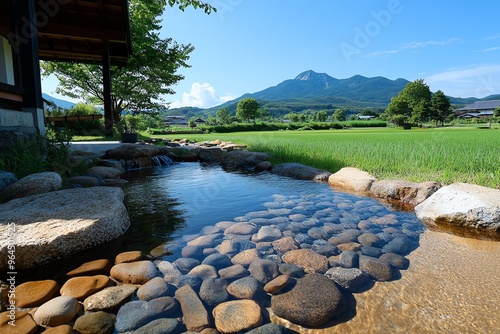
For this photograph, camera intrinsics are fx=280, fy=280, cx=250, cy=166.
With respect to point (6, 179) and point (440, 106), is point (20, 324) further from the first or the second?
point (440, 106)

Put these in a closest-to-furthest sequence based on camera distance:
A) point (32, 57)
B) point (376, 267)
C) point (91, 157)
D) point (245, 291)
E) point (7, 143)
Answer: point (245, 291), point (376, 267), point (7, 143), point (32, 57), point (91, 157)

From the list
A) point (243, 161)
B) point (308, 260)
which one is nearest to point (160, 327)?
point (308, 260)

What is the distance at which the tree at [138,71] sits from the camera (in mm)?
15094

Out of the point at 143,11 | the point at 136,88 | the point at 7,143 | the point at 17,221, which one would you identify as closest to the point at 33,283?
the point at 17,221

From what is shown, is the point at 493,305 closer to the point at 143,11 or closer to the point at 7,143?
the point at 7,143

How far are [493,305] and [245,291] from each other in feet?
5.41

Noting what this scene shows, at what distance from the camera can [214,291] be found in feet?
6.56

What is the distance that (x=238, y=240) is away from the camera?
2871 mm

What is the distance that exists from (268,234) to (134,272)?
1.37 metres

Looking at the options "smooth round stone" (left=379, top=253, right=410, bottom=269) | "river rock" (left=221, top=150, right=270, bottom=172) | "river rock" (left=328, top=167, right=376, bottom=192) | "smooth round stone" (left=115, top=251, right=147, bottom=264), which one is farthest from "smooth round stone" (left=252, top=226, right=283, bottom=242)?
"river rock" (left=221, top=150, right=270, bottom=172)

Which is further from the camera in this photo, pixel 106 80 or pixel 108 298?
pixel 106 80

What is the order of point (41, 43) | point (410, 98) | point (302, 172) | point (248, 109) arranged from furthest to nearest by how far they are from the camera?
point (248, 109) → point (410, 98) → point (41, 43) → point (302, 172)

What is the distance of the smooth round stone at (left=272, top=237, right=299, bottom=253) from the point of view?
8.77 feet

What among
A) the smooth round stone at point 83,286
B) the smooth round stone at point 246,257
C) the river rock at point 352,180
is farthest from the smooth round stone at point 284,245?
the river rock at point 352,180
